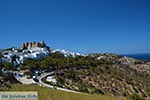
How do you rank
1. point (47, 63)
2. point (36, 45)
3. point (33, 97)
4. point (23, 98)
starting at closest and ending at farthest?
point (23, 98) < point (33, 97) < point (47, 63) < point (36, 45)

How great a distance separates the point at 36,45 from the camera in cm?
9756

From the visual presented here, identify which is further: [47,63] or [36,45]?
[36,45]

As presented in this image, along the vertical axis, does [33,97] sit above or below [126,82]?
above

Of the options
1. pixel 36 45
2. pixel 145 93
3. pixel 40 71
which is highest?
pixel 36 45

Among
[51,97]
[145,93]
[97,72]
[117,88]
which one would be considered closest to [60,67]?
[97,72]

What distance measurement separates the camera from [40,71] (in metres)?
48.2

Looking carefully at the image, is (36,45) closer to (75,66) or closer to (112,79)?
(75,66)

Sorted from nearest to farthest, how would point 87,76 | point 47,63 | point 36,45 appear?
point 87,76 < point 47,63 < point 36,45

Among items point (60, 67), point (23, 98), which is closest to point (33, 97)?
point (23, 98)

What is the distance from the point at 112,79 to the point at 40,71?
1582cm

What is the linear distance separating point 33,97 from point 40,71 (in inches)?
1548

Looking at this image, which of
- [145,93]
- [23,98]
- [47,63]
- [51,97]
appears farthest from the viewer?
[47,63]

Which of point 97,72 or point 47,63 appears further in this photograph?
point 47,63

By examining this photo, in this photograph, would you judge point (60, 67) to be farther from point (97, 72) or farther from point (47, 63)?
point (97, 72)
